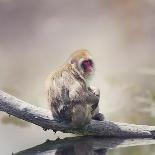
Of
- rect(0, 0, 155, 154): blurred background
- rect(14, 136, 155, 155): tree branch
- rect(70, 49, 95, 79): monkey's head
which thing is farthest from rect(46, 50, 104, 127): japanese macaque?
rect(0, 0, 155, 154): blurred background

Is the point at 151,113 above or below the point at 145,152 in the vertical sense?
above

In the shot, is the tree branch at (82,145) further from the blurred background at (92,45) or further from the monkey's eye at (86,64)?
the blurred background at (92,45)

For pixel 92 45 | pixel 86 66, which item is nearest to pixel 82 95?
pixel 86 66

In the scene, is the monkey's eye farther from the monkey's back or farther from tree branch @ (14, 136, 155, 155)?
tree branch @ (14, 136, 155, 155)

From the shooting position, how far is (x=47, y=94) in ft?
12.6

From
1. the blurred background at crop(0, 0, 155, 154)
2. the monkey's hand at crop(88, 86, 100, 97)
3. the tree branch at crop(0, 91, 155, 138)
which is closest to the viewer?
the tree branch at crop(0, 91, 155, 138)

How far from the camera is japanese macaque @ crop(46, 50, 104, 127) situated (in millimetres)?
3715

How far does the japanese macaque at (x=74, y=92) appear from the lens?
3.71m

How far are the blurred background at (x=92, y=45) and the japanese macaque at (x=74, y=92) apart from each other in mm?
493

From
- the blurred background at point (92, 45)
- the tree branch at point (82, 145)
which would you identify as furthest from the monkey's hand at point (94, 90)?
the blurred background at point (92, 45)

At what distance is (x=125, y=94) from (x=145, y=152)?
2.70 feet

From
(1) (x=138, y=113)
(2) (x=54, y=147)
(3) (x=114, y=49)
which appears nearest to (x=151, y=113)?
(1) (x=138, y=113)

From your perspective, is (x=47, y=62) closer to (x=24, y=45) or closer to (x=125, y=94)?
(x=24, y=45)

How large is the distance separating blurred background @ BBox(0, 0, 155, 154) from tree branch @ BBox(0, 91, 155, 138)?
1.66ft
